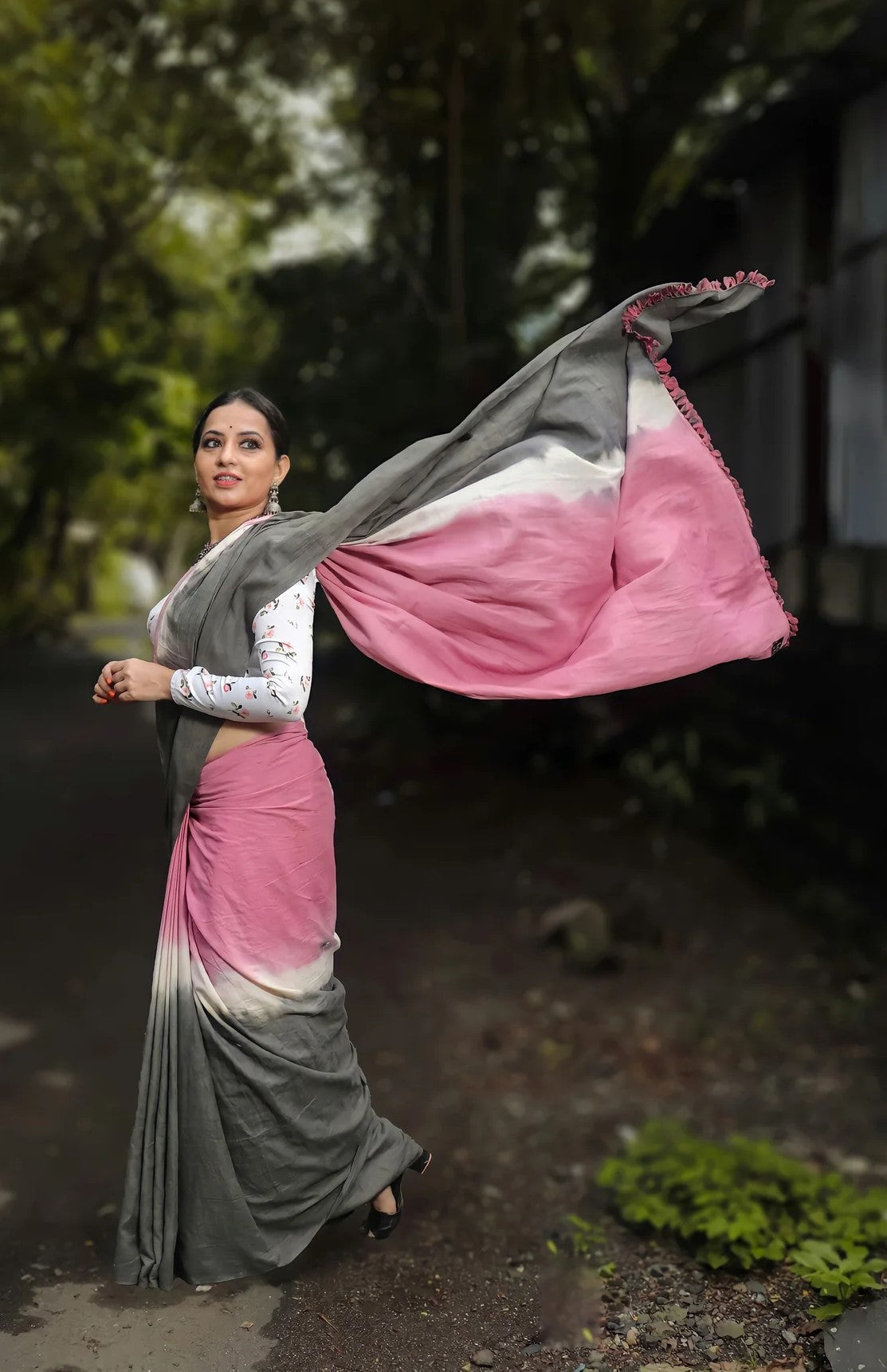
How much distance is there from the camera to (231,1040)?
2.80 metres

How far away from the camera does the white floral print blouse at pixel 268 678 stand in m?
2.63

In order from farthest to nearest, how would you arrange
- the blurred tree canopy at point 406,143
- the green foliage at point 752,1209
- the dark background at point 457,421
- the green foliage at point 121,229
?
the green foliage at point 121,229 < the blurred tree canopy at point 406,143 < the dark background at point 457,421 < the green foliage at point 752,1209

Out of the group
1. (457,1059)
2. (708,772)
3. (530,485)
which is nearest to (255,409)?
(530,485)

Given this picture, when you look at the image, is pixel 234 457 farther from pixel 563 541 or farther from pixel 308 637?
pixel 563 541

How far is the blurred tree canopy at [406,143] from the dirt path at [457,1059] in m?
2.43

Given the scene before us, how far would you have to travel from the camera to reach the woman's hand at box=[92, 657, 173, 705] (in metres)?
2.66

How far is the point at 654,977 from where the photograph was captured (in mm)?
6207

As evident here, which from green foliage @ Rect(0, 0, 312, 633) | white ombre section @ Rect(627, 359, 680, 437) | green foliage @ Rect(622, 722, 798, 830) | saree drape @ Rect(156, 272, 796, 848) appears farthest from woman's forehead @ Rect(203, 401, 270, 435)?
green foliage @ Rect(0, 0, 312, 633)

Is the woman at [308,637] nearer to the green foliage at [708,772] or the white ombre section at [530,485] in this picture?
the white ombre section at [530,485]

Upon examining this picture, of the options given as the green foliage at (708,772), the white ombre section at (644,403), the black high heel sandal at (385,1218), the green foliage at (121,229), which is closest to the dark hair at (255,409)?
the white ombre section at (644,403)

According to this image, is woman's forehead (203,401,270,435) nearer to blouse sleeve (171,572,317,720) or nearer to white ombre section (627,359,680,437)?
blouse sleeve (171,572,317,720)

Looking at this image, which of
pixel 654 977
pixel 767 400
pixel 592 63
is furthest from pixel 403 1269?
pixel 592 63

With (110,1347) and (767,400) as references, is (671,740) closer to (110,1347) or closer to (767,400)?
(767,400)

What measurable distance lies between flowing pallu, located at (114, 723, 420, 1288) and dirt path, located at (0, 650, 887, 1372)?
33 centimetres
